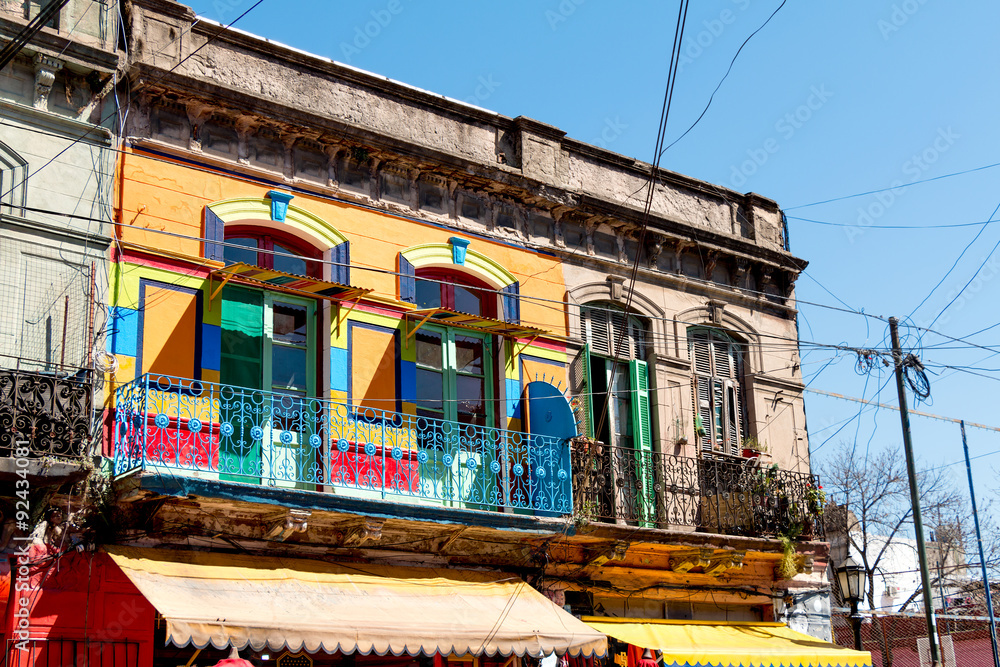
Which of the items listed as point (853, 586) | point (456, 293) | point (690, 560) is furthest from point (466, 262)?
point (853, 586)

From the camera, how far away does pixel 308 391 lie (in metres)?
11.2

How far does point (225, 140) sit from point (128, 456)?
351 cm

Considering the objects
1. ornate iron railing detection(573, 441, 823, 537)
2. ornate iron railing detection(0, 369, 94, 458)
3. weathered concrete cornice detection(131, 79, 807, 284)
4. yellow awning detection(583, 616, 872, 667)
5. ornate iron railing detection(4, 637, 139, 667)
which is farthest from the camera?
ornate iron railing detection(573, 441, 823, 537)

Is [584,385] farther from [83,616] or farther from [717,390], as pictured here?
[83,616]

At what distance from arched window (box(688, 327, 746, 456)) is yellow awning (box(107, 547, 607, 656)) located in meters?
3.83

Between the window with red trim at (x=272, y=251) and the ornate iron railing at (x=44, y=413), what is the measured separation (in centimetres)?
258

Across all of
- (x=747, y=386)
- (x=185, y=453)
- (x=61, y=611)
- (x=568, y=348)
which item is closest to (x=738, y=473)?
(x=747, y=386)

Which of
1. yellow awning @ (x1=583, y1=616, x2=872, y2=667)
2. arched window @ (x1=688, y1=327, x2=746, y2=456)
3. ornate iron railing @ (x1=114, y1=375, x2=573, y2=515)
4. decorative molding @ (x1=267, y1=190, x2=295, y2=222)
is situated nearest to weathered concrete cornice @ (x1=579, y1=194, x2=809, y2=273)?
arched window @ (x1=688, y1=327, x2=746, y2=456)

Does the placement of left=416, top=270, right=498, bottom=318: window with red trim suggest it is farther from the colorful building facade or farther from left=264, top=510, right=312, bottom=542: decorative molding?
left=264, top=510, right=312, bottom=542: decorative molding

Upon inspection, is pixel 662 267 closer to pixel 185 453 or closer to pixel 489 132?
pixel 489 132

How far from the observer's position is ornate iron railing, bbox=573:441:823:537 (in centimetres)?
1249

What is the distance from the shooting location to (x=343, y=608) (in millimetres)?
9766

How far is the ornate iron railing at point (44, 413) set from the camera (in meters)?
8.54

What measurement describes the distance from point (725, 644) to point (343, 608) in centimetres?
468
